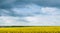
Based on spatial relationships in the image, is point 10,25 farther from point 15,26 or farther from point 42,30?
point 42,30

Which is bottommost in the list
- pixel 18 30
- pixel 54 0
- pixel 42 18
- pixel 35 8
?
pixel 18 30

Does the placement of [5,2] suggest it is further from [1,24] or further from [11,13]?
[1,24]

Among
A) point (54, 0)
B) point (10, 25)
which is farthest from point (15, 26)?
point (54, 0)

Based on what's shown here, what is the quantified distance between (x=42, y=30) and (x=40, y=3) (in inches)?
14.3

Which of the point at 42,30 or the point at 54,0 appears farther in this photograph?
the point at 54,0

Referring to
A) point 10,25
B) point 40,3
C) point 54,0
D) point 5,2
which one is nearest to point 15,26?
point 10,25

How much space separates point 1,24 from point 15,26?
186mm

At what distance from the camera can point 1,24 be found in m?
1.51

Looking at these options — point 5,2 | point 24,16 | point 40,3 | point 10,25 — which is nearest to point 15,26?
point 10,25

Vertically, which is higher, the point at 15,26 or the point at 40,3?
the point at 40,3

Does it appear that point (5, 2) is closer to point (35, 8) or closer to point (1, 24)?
point (1, 24)

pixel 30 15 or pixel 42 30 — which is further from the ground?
pixel 30 15

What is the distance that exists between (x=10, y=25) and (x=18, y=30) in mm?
137

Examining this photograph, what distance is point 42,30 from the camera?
1.45 metres
